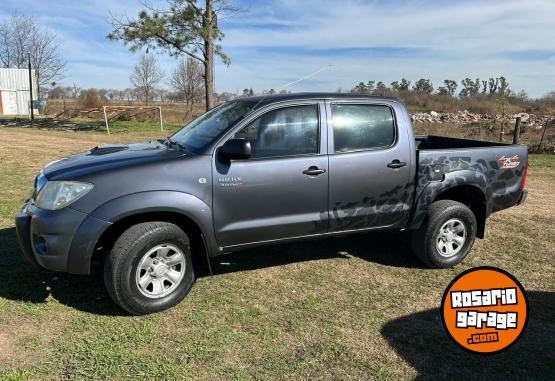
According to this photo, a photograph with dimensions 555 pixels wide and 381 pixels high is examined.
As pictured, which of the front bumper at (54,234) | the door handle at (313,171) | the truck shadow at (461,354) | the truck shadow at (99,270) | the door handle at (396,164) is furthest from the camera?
the door handle at (396,164)

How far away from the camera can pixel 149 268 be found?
12.4ft

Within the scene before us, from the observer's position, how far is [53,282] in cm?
430

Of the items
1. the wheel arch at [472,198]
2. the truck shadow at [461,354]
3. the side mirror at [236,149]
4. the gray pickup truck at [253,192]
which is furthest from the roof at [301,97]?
the truck shadow at [461,354]

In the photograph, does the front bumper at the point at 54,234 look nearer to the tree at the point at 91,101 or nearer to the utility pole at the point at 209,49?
the utility pole at the point at 209,49

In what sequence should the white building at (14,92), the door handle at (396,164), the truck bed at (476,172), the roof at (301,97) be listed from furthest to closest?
the white building at (14,92), the truck bed at (476,172), the door handle at (396,164), the roof at (301,97)

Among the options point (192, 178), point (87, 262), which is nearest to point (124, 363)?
point (87, 262)

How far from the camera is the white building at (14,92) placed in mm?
46750

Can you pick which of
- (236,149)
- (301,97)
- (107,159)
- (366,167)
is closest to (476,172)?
(366,167)

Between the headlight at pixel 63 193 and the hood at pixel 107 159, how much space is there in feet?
0.23

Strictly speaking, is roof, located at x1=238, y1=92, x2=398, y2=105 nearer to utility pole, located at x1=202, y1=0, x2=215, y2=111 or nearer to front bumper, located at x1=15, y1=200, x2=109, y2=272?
front bumper, located at x1=15, y1=200, x2=109, y2=272

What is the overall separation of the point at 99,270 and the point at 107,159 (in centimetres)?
130

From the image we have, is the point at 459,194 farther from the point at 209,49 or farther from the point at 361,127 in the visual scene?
the point at 209,49

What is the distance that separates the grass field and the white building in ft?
161

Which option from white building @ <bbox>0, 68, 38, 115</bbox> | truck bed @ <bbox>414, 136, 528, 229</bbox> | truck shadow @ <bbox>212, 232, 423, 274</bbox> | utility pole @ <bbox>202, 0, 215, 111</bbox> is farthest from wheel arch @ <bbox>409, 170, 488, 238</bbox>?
white building @ <bbox>0, 68, 38, 115</bbox>
